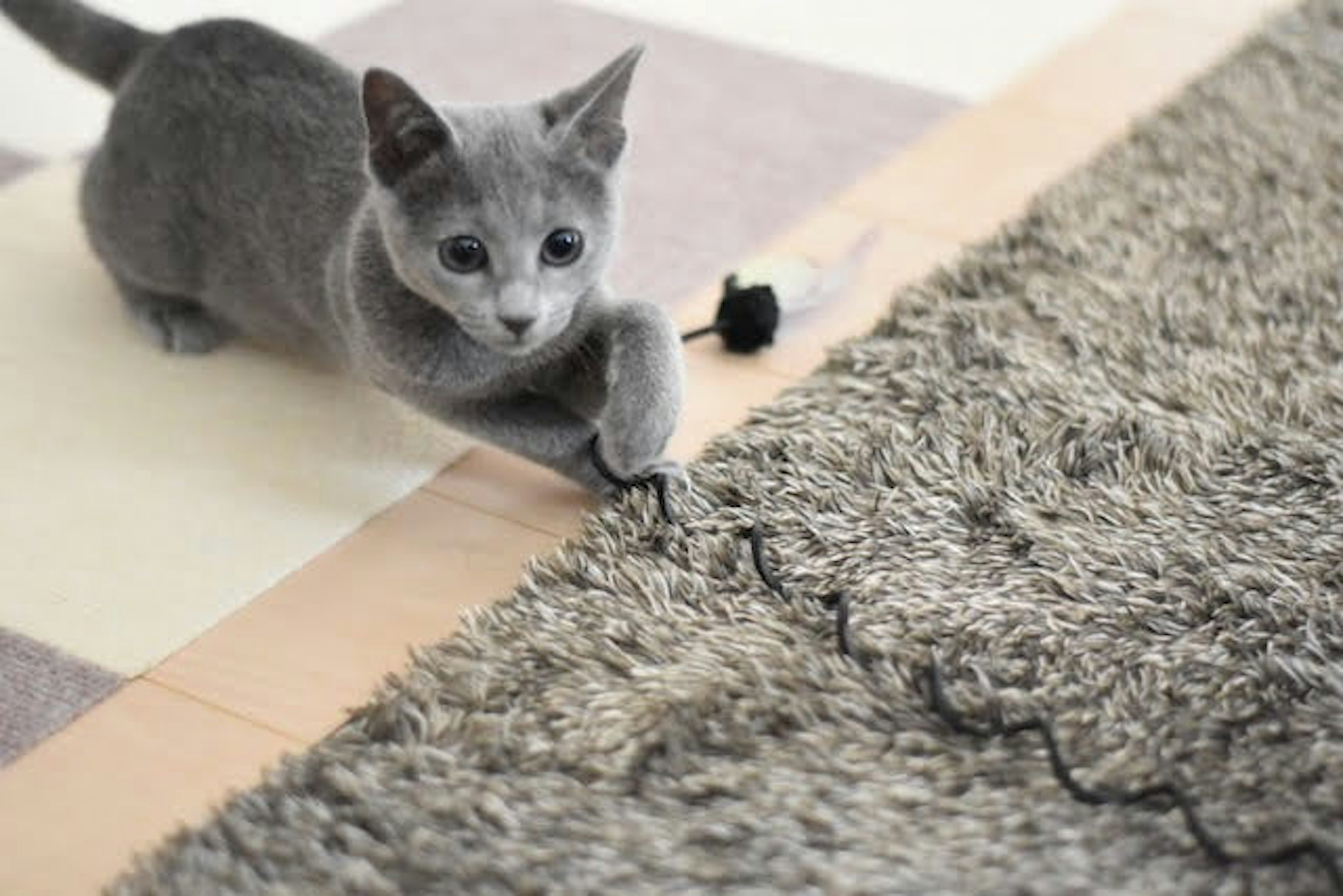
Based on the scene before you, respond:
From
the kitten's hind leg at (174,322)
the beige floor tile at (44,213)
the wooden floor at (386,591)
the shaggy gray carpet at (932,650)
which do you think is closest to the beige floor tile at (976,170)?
the wooden floor at (386,591)

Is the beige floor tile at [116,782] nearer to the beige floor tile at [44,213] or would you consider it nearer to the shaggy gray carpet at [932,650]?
the shaggy gray carpet at [932,650]

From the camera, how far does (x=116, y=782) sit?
1319 mm

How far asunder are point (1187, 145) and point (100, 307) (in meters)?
1.27

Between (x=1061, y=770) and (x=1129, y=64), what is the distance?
1544 mm

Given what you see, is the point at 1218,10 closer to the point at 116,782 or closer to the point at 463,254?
the point at 463,254

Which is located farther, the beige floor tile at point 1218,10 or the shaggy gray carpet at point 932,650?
the beige floor tile at point 1218,10

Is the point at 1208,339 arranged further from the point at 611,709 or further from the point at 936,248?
the point at 611,709

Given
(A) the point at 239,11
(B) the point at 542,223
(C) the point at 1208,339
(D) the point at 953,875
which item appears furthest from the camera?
(A) the point at 239,11

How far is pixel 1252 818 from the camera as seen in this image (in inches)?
47.9

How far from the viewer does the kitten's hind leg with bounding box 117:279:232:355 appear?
1.87 meters

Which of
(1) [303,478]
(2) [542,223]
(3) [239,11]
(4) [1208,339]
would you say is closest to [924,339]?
(4) [1208,339]

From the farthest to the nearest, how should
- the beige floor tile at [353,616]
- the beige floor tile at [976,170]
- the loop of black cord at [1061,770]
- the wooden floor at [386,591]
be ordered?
the beige floor tile at [976,170] → the beige floor tile at [353,616] → the wooden floor at [386,591] → the loop of black cord at [1061,770]

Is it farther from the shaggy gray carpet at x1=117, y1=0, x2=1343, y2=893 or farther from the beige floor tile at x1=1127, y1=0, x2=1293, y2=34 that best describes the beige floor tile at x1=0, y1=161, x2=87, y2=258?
the beige floor tile at x1=1127, y1=0, x2=1293, y2=34

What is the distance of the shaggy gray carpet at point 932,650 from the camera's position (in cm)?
120
